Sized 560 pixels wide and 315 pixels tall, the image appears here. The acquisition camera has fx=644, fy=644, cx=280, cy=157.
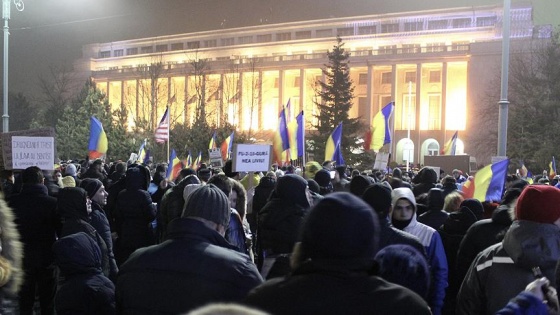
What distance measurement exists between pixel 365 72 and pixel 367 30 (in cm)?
695

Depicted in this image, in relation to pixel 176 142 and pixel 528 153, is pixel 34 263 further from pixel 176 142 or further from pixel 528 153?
pixel 528 153

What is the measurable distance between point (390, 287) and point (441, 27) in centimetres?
7067

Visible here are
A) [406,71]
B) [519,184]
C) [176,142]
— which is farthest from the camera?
[406,71]

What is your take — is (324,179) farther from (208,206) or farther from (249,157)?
(208,206)

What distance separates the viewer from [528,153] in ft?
139

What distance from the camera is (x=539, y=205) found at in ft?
11.1

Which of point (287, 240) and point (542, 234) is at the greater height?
point (542, 234)

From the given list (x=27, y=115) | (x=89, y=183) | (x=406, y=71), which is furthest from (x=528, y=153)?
(x=27, y=115)

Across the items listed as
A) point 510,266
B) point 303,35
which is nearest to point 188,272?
point 510,266

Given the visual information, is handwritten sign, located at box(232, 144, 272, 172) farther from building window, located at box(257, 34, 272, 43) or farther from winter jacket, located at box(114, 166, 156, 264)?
building window, located at box(257, 34, 272, 43)

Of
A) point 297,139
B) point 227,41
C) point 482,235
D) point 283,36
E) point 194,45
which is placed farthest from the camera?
point 194,45

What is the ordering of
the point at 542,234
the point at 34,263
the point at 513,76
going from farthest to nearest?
the point at 513,76 → the point at 34,263 → the point at 542,234

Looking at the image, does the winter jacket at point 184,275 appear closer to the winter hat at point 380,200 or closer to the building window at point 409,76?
the winter hat at point 380,200

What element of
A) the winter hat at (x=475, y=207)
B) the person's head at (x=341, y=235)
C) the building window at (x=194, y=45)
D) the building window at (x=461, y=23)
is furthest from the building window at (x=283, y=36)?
the person's head at (x=341, y=235)
